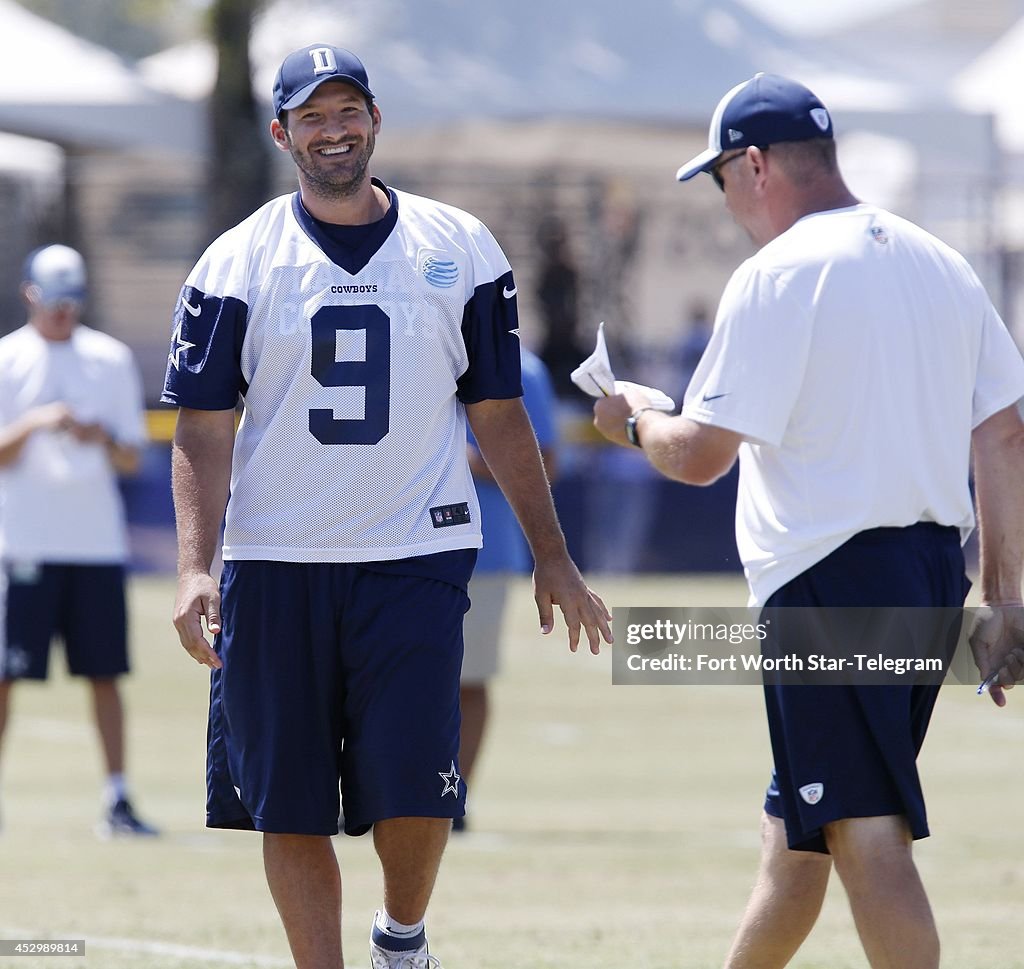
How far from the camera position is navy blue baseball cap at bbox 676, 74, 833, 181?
4750 millimetres

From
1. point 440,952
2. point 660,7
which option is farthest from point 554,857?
point 660,7

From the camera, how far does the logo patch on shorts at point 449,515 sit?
16.6 feet

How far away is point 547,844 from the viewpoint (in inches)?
352

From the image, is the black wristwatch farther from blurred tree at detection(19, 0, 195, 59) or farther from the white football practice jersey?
blurred tree at detection(19, 0, 195, 59)

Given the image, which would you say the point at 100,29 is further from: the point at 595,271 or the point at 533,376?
the point at 533,376

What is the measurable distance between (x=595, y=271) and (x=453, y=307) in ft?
57.6

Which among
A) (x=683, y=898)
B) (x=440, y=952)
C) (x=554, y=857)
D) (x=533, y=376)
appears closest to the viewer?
(x=440, y=952)

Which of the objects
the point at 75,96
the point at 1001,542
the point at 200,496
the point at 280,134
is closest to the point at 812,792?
the point at 1001,542

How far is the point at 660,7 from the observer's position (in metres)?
A: 21.8

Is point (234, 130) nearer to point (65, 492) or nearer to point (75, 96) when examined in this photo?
point (75, 96)

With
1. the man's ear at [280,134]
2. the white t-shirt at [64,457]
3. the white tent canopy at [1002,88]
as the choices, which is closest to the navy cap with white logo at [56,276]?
the white t-shirt at [64,457]

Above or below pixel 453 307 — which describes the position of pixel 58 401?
below

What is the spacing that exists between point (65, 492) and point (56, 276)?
41.7 inches

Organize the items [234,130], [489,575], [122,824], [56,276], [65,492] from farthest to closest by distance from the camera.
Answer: [234,130] → [65,492] → [56,276] → [489,575] → [122,824]
